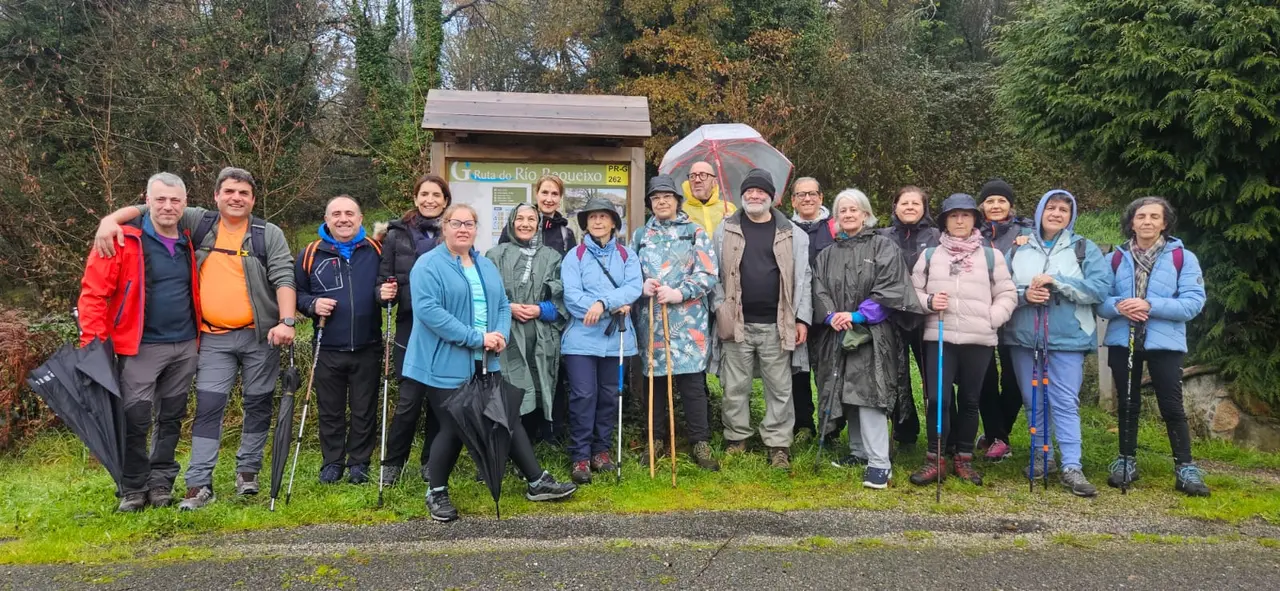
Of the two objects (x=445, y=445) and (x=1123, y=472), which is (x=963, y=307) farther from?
(x=445, y=445)

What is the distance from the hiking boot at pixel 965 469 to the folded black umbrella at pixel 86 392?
5167 millimetres

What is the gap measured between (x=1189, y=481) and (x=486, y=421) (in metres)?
4.45

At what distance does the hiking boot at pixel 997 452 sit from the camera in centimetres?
561

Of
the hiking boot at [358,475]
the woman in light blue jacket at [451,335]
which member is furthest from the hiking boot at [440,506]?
the hiking boot at [358,475]

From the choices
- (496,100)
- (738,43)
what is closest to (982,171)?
(738,43)

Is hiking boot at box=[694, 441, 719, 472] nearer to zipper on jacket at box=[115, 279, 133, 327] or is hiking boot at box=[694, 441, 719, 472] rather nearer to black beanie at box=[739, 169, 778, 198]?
black beanie at box=[739, 169, 778, 198]

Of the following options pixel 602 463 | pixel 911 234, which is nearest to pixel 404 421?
pixel 602 463

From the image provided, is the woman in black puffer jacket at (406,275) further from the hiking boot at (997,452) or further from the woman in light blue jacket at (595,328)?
the hiking boot at (997,452)

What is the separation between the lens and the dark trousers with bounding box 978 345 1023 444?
5520 millimetres

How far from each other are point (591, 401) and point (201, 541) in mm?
2354

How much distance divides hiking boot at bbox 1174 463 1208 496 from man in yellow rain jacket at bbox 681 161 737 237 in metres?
3.49

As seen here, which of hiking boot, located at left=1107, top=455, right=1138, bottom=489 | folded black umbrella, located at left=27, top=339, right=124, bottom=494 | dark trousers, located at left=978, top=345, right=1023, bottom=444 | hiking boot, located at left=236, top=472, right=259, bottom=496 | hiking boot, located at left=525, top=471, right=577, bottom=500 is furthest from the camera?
dark trousers, located at left=978, top=345, right=1023, bottom=444

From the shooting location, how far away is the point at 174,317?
4.48 m

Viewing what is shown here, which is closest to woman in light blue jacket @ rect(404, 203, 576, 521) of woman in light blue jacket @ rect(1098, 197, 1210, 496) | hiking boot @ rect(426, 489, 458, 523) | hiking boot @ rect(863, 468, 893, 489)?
hiking boot @ rect(426, 489, 458, 523)
